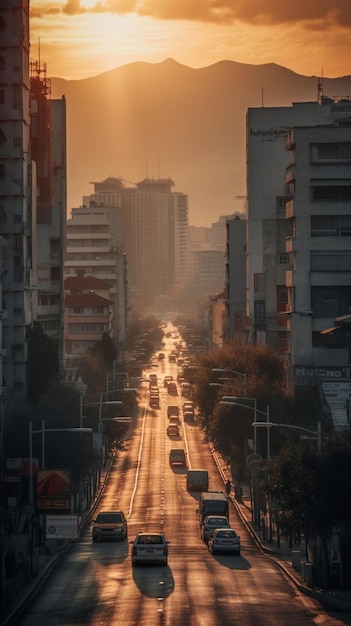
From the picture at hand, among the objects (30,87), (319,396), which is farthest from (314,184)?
(30,87)

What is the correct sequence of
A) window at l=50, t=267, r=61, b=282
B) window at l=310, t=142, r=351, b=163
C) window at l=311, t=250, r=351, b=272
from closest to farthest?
window at l=310, t=142, r=351, b=163, window at l=311, t=250, r=351, b=272, window at l=50, t=267, r=61, b=282

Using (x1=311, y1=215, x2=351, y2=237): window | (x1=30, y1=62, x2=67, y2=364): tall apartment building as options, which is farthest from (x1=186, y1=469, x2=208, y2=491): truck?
(x1=30, y1=62, x2=67, y2=364): tall apartment building

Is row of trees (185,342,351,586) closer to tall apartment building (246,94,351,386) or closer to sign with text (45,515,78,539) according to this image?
tall apartment building (246,94,351,386)

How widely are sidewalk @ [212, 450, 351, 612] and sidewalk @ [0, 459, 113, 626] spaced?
36.3 ft

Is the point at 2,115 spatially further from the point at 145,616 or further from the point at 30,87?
the point at 145,616

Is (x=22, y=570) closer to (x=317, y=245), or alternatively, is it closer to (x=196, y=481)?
(x=196, y=481)

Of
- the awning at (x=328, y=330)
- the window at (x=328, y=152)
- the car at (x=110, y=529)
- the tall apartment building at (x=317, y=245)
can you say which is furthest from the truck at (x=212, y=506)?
the window at (x=328, y=152)

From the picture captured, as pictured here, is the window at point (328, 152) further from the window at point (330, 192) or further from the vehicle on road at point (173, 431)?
the vehicle on road at point (173, 431)

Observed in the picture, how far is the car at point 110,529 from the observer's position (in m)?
88.1

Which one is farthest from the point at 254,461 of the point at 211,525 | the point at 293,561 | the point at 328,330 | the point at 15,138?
the point at 15,138

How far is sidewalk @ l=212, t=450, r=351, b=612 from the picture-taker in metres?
63.7

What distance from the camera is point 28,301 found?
149500mm

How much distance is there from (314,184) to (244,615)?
300ft

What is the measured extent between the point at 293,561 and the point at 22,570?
13.4m
